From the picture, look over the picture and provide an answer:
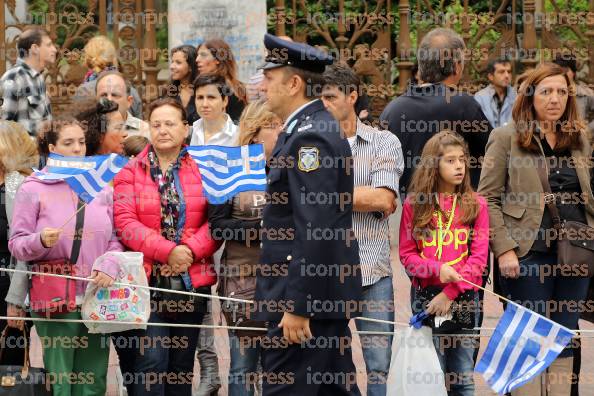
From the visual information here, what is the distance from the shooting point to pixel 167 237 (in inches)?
296

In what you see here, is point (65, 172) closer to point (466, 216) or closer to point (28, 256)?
point (28, 256)

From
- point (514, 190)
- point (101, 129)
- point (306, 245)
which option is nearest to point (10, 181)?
point (101, 129)

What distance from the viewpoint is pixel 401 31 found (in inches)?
557

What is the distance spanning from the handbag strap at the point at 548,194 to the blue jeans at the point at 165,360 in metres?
2.08

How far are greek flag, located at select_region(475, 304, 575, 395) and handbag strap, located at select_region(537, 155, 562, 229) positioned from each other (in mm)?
571

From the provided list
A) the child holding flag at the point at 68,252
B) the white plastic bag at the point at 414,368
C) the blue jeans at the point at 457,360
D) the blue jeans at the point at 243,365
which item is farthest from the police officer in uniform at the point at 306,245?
the child holding flag at the point at 68,252

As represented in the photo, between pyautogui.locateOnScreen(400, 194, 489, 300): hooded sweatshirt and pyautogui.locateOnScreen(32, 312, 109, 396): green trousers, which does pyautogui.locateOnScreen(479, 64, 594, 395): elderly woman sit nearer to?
pyautogui.locateOnScreen(400, 194, 489, 300): hooded sweatshirt

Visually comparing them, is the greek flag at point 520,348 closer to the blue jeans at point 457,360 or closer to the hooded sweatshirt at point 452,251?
the blue jeans at point 457,360

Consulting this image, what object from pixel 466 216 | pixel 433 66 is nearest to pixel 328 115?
pixel 466 216

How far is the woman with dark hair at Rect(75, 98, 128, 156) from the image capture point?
26.3 feet

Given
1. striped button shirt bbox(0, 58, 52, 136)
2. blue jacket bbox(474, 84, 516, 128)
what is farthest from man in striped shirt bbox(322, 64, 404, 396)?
blue jacket bbox(474, 84, 516, 128)

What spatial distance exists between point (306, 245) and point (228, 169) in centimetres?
163

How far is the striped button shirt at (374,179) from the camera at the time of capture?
7.45 meters

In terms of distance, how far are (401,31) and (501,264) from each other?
6.96m
